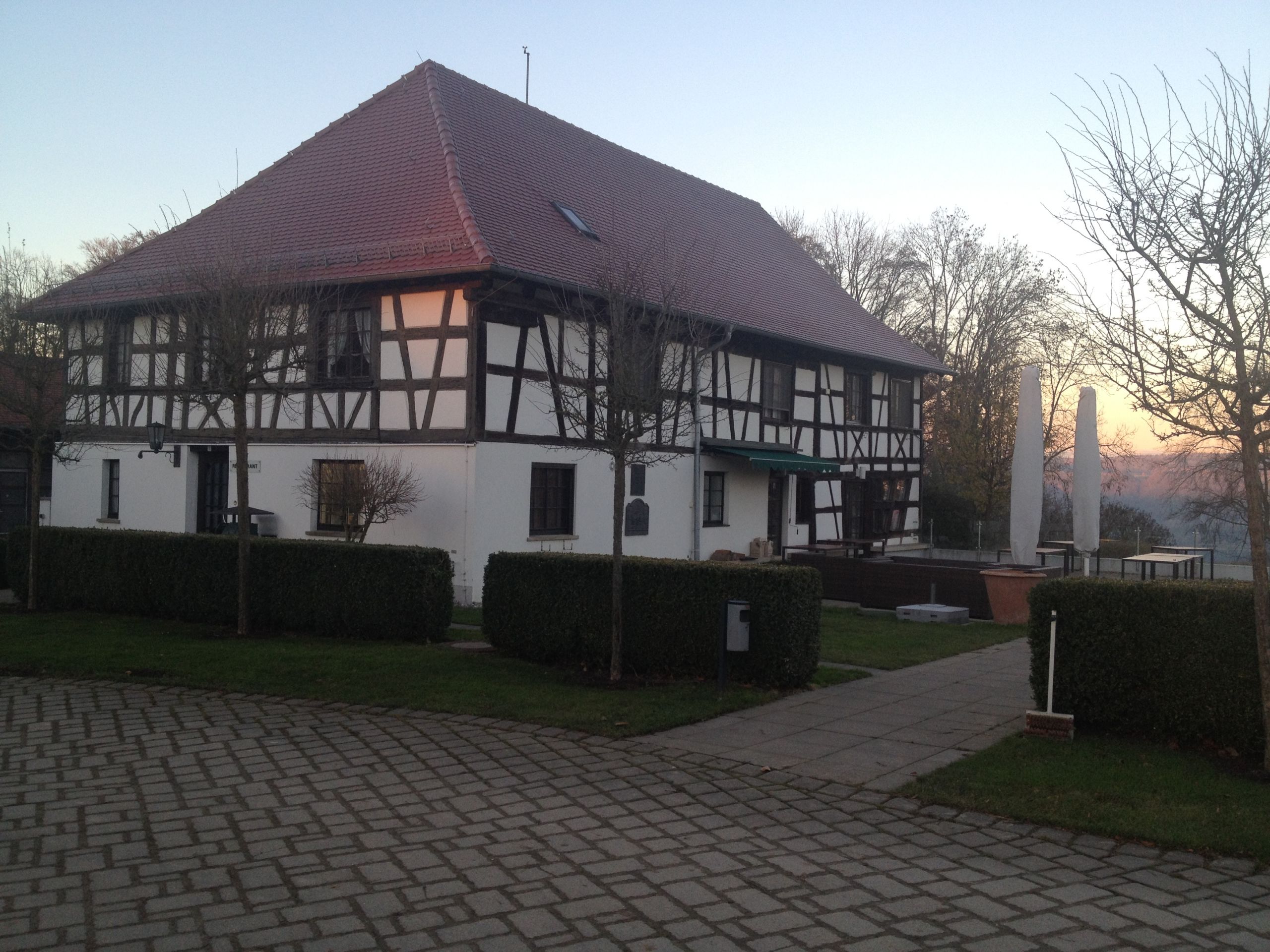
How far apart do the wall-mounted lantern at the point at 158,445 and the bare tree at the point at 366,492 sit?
3904 mm

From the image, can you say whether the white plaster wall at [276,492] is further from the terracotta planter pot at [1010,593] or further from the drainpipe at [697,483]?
the terracotta planter pot at [1010,593]

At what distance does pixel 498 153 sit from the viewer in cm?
2003

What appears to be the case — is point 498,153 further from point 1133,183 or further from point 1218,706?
point 1218,706

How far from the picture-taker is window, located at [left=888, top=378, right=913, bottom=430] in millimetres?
28844

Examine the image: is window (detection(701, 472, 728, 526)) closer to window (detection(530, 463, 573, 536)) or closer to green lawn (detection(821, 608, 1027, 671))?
window (detection(530, 463, 573, 536))

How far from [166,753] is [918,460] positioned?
25.6m

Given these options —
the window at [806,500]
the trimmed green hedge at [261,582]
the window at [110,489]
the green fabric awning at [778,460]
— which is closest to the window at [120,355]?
the window at [110,489]

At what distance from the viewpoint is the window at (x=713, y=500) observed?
2128cm

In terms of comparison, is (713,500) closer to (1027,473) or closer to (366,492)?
(1027,473)

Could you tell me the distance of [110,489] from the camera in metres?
21.2

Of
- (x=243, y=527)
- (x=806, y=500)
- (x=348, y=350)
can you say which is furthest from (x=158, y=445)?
(x=806, y=500)

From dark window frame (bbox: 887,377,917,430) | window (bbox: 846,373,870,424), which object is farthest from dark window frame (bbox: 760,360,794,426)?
dark window frame (bbox: 887,377,917,430)

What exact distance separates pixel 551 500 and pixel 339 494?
3.41m

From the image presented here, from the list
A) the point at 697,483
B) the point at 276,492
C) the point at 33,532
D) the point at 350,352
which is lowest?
the point at 33,532
